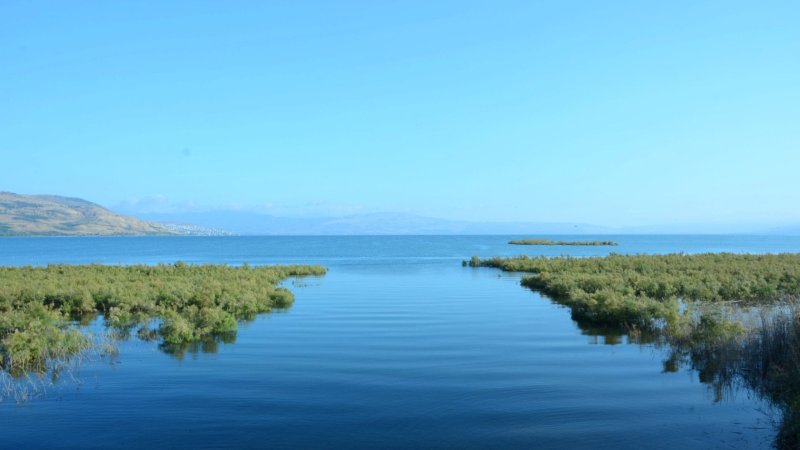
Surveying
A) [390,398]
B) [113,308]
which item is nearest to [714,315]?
[390,398]

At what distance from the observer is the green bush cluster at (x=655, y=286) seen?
2259cm

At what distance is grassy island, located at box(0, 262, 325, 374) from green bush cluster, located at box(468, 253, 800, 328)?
42.7ft

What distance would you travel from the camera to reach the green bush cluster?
74.1 ft

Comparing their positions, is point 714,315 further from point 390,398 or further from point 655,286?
point 655,286

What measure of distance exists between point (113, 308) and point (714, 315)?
63.4 ft

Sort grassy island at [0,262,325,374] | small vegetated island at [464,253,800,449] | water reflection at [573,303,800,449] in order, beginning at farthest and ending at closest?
1. grassy island at [0,262,325,374]
2. small vegetated island at [464,253,800,449]
3. water reflection at [573,303,800,449]

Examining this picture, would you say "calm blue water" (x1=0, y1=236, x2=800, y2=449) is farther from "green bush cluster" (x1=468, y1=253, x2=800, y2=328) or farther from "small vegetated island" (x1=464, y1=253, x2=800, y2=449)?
"green bush cluster" (x1=468, y1=253, x2=800, y2=328)

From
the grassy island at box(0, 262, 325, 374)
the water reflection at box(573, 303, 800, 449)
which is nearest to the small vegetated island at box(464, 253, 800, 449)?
the water reflection at box(573, 303, 800, 449)

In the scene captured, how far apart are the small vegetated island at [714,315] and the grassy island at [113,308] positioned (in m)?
13.0

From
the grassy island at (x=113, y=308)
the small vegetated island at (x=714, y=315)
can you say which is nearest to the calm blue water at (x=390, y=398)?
the small vegetated island at (x=714, y=315)

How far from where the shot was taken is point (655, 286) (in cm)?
3011

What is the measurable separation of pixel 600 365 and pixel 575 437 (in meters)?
5.88

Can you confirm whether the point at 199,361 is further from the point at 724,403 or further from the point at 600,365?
the point at 724,403

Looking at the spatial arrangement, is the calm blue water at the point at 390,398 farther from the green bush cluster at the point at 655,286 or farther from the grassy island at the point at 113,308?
the green bush cluster at the point at 655,286
